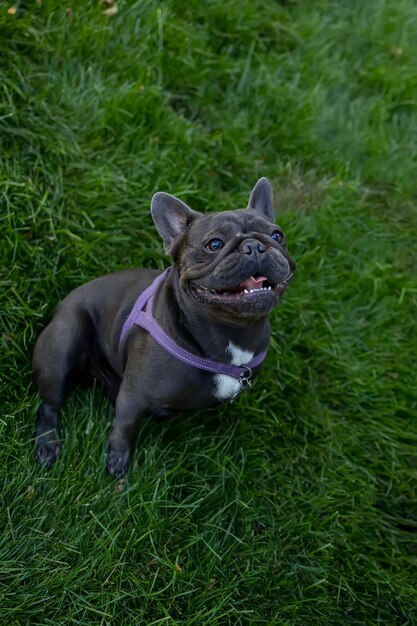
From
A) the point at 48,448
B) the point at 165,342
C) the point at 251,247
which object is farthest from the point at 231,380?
the point at 48,448

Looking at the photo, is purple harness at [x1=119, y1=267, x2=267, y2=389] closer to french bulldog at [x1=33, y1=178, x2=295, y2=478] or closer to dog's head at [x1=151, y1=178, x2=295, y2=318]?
french bulldog at [x1=33, y1=178, x2=295, y2=478]

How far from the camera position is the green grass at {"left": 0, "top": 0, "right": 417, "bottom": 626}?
3.33 m

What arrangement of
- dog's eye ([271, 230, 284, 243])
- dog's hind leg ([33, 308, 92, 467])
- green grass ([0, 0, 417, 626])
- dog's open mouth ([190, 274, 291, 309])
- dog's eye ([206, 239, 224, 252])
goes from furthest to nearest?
dog's hind leg ([33, 308, 92, 467]), green grass ([0, 0, 417, 626]), dog's eye ([271, 230, 284, 243]), dog's eye ([206, 239, 224, 252]), dog's open mouth ([190, 274, 291, 309])

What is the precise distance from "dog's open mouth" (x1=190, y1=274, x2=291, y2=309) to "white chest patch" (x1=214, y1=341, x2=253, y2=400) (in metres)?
0.32

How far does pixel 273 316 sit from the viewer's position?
4.18m

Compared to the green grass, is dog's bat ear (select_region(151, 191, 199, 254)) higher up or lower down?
higher up

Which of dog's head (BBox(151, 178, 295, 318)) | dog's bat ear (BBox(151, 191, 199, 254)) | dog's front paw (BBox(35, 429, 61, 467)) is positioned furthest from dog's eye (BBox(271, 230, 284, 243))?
dog's front paw (BBox(35, 429, 61, 467))

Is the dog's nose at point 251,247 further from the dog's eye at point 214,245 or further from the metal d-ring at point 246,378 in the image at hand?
the metal d-ring at point 246,378

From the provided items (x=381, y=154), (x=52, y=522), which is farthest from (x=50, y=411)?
(x=381, y=154)

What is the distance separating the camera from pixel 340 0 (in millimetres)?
5652

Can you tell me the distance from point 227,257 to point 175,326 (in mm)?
451

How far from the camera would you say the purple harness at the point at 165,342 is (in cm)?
312

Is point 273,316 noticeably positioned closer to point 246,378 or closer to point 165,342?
point 246,378

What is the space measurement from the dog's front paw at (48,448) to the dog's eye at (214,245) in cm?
119
